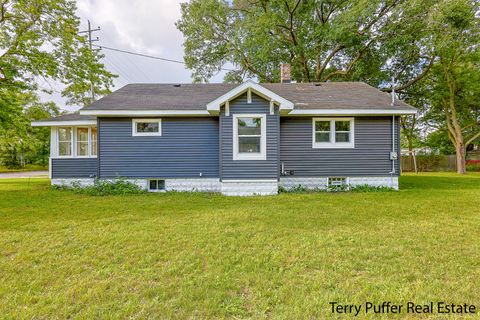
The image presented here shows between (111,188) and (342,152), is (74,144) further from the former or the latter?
(342,152)

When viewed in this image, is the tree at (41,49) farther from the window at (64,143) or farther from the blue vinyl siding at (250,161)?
the blue vinyl siding at (250,161)

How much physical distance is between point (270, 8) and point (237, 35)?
2.86 metres

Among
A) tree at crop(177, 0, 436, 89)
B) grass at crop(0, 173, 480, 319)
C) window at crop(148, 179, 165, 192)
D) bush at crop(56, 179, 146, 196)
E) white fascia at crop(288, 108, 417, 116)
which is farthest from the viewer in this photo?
tree at crop(177, 0, 436, 89)

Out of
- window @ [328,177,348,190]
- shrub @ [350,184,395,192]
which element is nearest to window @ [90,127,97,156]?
window @ [328,177,348,190]

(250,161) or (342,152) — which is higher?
(342,152)

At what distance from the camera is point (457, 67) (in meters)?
17.7

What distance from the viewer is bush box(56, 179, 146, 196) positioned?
8898mm

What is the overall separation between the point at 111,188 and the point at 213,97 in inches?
214

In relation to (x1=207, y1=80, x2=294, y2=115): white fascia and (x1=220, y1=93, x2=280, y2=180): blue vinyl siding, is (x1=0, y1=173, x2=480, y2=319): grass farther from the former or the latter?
(x1=207, y1=80, x2=294, y2=115): white fascia

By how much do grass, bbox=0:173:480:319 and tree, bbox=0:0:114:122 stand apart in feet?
20.3

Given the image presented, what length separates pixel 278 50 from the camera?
58.5 ft

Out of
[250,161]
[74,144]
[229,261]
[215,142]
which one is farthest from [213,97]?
[229,261]

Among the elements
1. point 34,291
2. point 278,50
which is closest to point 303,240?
point 34,291

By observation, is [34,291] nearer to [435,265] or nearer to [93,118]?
[435,265]
